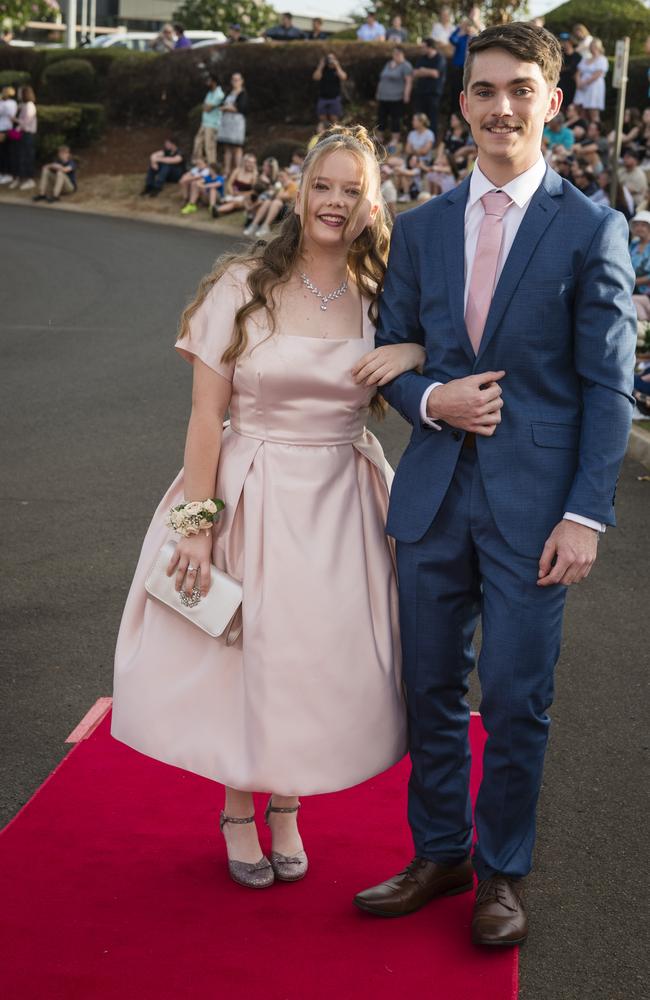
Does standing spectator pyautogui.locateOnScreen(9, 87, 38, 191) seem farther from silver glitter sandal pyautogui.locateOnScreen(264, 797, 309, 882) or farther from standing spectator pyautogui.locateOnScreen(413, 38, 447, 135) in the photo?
silver glitter sandal pyautogui.locateOnScreen(264, 797, 309, 882)

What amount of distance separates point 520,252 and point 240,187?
21772 mm

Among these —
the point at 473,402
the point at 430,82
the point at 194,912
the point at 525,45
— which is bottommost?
the point at 194,912

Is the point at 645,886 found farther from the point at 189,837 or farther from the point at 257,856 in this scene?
the point at 189,837

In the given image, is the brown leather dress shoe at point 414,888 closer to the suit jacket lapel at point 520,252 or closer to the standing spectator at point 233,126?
the suit jacket lapel at point 520,252

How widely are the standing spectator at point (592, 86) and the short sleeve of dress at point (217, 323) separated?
19.2 meters

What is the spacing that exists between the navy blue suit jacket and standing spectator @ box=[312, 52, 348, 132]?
24916mm

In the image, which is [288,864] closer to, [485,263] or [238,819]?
[238,819]

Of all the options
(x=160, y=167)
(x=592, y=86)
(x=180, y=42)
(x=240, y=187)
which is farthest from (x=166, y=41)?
(x=592, y=86)

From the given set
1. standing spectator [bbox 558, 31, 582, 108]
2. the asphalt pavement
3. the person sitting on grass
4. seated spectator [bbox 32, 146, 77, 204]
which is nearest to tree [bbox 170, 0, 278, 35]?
seated spectator [bbox 32, 146, 77, 204]

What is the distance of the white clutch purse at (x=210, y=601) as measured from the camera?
3.52 metres

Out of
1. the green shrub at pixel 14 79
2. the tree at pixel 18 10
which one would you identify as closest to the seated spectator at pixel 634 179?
the green shrub at pixel 14 79

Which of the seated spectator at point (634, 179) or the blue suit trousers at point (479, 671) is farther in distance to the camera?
the seated spectator at point (634, 179)

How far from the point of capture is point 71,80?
3359 cm

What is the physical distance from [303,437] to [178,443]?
5.40 m
